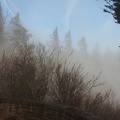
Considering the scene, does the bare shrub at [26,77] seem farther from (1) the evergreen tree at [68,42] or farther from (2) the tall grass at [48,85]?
(1) the evergreen tree at [68,42]

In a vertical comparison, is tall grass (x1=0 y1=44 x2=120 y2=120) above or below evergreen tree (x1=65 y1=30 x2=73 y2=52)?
below

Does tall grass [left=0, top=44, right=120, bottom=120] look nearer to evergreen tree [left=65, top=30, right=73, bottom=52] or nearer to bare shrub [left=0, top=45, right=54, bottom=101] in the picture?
bare shrub [left=0, top=45, right=54, bottom=101]

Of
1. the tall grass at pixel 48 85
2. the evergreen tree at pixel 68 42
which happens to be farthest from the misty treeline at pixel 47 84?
the evergreen tree at pixel 68 42

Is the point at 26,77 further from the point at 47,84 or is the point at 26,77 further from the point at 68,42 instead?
the point at 68,42

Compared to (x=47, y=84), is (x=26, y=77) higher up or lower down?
higher up

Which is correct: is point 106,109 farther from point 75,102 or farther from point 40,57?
point 40,57

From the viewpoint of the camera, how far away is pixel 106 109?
49.7ft

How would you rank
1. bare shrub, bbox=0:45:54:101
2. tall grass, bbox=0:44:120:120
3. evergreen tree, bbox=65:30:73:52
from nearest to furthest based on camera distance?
tall grass, bbox=0:44:120:120
bare shrub, bbox=0:45:54:101
evergreen tree, bbox=65:30:73:52

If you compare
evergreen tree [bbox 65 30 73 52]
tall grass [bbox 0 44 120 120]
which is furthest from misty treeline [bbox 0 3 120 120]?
evergreen tree [bbox 65 30 73 52]

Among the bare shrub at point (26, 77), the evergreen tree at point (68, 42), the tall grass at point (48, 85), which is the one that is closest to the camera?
the tall grass at point (48, 85)

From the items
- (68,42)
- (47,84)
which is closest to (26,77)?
(47,84)

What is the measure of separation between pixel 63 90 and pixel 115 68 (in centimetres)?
9135

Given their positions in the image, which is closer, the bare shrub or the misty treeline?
the misty treeline

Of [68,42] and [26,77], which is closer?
[26,77]
